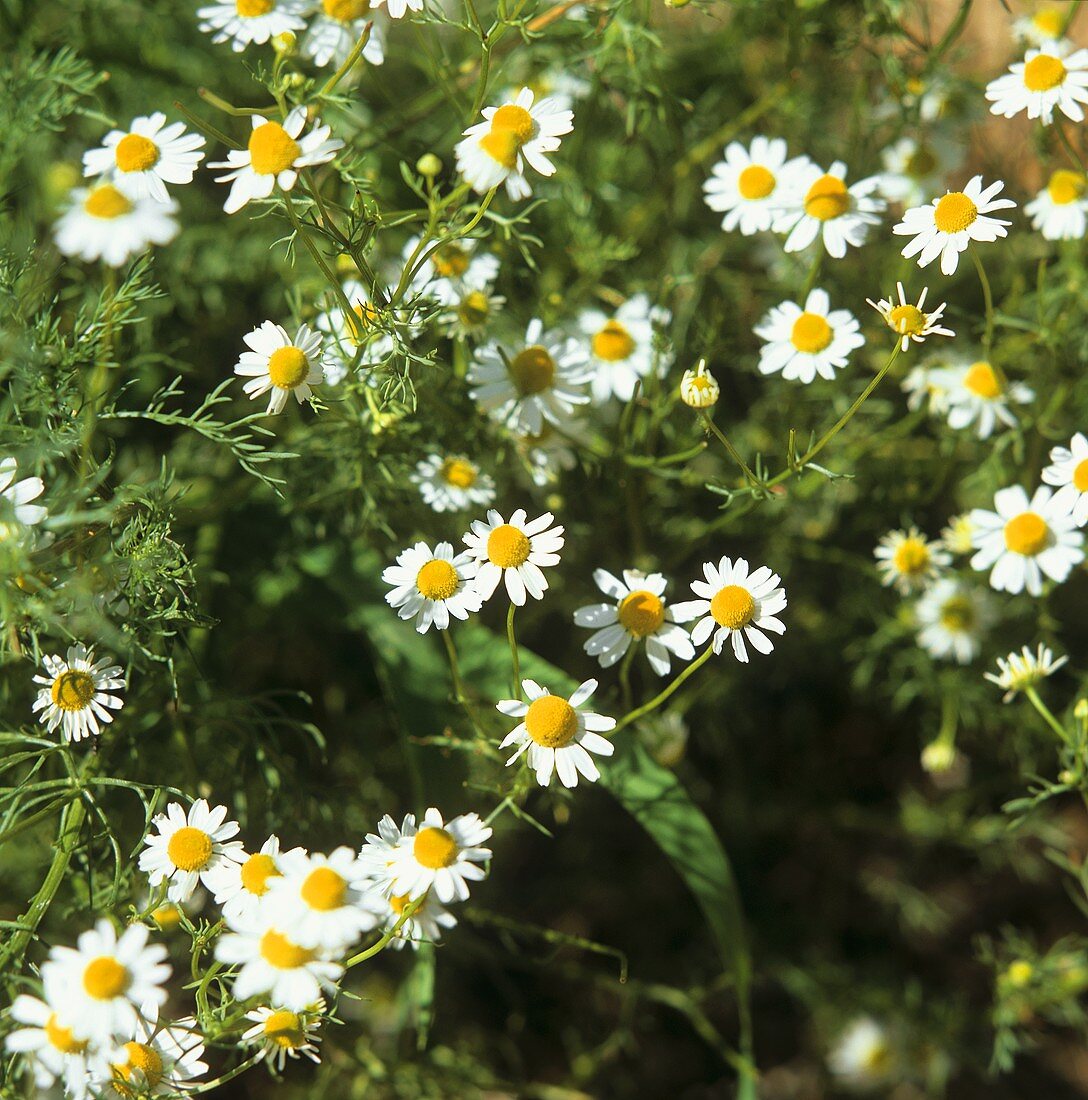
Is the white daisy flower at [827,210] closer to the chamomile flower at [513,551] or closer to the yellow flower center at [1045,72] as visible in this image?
the yellow flower center at [1045,72]

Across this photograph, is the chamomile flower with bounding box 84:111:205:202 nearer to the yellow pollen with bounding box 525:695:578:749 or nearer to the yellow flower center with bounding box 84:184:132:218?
the yellow flower center with bounding box 84:184:132:218

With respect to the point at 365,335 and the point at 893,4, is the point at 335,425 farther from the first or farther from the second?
the point at 893,4

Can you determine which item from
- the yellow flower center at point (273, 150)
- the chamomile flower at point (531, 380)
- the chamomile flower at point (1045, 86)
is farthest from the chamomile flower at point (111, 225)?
the chamomile flower at point (1045, 86)

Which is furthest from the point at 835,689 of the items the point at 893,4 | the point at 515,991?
the point at 893,4

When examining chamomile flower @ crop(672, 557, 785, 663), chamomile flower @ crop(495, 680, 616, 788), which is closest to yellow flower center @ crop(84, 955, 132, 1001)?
chamomile flower @ crop(495, 680, 616, 788)

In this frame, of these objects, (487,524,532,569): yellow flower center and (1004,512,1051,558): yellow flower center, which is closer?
(487,524,532,569): yellow flower center

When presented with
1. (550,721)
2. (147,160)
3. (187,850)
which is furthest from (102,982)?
(147,160)
